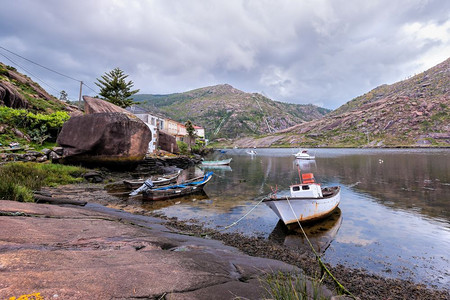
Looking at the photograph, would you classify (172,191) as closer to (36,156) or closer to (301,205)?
(301,205)

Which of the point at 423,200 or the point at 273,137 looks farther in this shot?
the point at 273,137

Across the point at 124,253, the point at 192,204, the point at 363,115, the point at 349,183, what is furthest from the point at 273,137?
the point at 124,253

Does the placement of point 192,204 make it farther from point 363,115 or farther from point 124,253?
point 363,115

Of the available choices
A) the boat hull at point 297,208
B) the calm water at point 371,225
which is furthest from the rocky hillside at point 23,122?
the boat hull at point 297,208

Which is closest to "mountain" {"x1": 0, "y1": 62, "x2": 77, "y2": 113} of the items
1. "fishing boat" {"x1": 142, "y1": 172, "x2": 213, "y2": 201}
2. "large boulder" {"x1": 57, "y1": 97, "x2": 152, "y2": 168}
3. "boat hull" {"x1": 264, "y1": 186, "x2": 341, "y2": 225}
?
"large boulder" {"x1": 57, "y1": 97, "x2": 152, "y2": 168}

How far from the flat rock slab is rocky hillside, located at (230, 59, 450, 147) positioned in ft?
Answer: 425

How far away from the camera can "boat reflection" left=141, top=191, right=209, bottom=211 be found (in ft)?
60.2

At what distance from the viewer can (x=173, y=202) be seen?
20062 millimetres

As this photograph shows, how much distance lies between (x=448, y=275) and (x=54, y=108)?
173ft

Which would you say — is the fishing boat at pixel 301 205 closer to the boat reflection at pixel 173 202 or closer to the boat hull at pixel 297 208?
the boat hull at pixel 297 208

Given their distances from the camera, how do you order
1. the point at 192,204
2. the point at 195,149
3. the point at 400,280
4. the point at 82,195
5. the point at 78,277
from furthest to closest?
the point at 195,149 < the point at 192,204 < the point at 82,195 < the point at 400,280 < the point at 78,277

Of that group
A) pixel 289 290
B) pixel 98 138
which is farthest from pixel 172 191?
pixel 289 290

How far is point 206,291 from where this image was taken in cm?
464

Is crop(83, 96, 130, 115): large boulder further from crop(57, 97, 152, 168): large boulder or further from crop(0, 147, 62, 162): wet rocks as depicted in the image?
crop(0, 147, 62, 162): wet rocks
